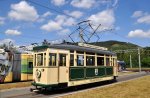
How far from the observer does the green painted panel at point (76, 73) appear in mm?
17516

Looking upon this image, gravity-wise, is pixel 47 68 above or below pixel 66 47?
below

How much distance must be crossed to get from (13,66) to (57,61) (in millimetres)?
10621

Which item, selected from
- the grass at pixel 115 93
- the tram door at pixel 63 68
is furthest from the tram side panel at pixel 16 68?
the grass at pixel 115 93

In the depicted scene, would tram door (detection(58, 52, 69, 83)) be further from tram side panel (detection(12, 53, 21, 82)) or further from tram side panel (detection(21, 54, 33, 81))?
tram side panel (detection(21, 54, 33, 81))

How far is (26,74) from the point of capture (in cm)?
2680

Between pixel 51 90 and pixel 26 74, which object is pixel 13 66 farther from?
pixel 51 90

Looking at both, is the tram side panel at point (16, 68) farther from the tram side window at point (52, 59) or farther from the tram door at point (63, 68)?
the tram side window at point (52, 59)

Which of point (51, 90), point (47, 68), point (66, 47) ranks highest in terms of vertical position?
point (66, 47)

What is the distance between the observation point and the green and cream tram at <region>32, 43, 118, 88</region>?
1611cm

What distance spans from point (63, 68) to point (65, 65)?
0.32 meters

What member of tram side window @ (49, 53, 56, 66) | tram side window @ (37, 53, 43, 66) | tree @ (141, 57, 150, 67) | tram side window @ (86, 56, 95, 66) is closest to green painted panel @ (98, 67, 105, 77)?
tram side window @ (86, 56, 95, 66)

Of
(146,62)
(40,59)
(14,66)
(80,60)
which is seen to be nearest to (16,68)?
(14,66)

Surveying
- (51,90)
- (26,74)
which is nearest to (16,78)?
(26,74)

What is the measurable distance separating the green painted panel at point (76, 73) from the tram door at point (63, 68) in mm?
586
